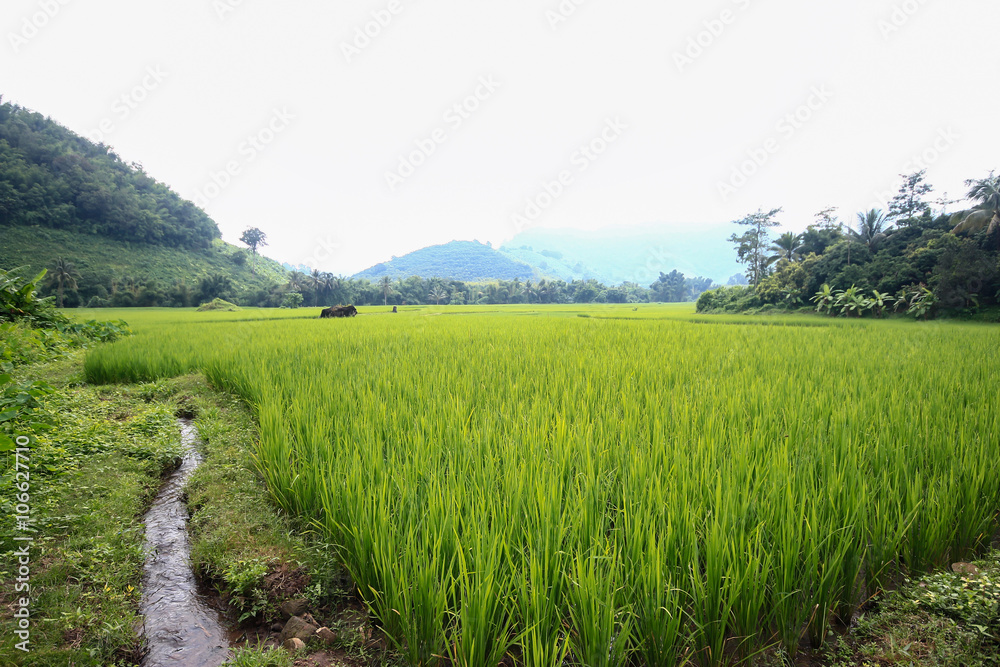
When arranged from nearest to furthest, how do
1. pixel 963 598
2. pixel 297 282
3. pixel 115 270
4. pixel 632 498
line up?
pixel 963 598, pixel 632 498, pixel 115 270, pixel 297 282

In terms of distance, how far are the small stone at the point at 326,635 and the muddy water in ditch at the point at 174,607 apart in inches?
12.3

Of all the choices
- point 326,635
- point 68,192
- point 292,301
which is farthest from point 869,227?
point 68,192

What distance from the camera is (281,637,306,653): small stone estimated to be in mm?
1335

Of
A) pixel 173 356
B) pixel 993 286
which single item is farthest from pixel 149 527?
pixel 993 286

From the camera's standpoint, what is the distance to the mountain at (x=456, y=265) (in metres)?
140

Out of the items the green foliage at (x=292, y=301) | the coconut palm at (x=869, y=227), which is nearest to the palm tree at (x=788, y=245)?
the coconut palm at (x=869, y=227)

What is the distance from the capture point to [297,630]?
1.43 meters

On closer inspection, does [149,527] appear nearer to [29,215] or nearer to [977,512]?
[977,512]

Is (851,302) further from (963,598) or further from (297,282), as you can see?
(297,282)

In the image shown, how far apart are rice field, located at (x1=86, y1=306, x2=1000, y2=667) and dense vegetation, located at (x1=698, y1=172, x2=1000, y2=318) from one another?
1449cm

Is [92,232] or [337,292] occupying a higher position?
[92,232]

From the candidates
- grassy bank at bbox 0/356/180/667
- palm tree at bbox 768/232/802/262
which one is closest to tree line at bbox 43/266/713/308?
grassy bank at bbox 0/356/180/667

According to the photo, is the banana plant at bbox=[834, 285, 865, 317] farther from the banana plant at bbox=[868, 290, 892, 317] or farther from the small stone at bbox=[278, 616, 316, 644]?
the small stone at bbox=[278, 616, 316, 644]

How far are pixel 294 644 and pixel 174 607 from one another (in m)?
0.64
